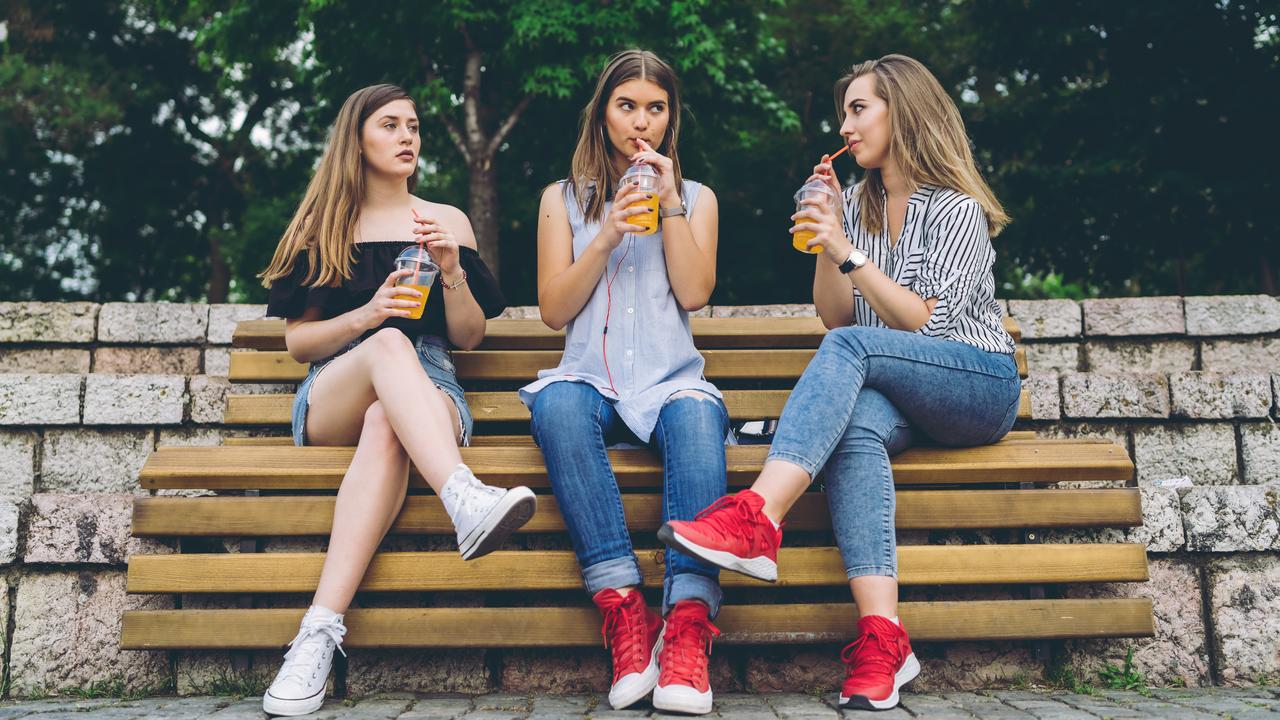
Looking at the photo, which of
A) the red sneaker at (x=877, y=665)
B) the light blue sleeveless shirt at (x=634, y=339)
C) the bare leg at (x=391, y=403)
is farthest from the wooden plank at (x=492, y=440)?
the red sneaker at (x=877, y=665)

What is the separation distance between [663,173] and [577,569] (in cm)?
118

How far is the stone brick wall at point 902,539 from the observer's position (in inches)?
114

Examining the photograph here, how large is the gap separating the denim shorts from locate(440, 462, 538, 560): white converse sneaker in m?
0.54

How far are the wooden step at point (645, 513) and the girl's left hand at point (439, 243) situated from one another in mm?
714

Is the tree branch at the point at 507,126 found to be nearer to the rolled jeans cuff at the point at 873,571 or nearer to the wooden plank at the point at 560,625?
the wooden plank at the point at 560,625

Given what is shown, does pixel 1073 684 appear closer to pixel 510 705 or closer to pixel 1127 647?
pixel 1127 647

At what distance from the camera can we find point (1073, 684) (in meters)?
2.86

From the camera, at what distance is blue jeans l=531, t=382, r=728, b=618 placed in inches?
104

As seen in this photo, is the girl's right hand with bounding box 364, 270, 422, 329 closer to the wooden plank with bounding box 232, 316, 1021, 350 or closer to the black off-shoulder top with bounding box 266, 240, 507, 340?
the black off-shoulder top with bounding box 266, 240, 507, 340

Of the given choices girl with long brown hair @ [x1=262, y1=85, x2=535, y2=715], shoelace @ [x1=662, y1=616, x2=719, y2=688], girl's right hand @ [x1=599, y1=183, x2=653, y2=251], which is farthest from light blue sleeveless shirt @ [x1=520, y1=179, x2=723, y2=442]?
shoelace @ [x1=662, y1=616, x2=719, y2=688]

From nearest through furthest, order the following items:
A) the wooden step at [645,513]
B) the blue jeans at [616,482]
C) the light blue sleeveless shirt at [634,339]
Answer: the blue jeans at [616,482]
the wooden step at [645,513]
the light blue sleeveless shirt at [634,339]

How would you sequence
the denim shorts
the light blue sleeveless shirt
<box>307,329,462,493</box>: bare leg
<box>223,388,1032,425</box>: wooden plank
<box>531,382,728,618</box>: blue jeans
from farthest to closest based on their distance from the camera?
<box>223,388,1032,425</box>: wooden plank, the denim shorts, the light blue sleeveless shirt, <box>307,329,462,493</box>: bare leg, <box>531,382,728,618</box>: blue jeans

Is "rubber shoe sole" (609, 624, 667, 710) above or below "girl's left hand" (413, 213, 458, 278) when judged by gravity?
below

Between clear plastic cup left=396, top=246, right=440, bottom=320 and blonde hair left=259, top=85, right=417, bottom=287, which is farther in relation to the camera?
blonde hair left=259, top=85, right=417, bottom=287
